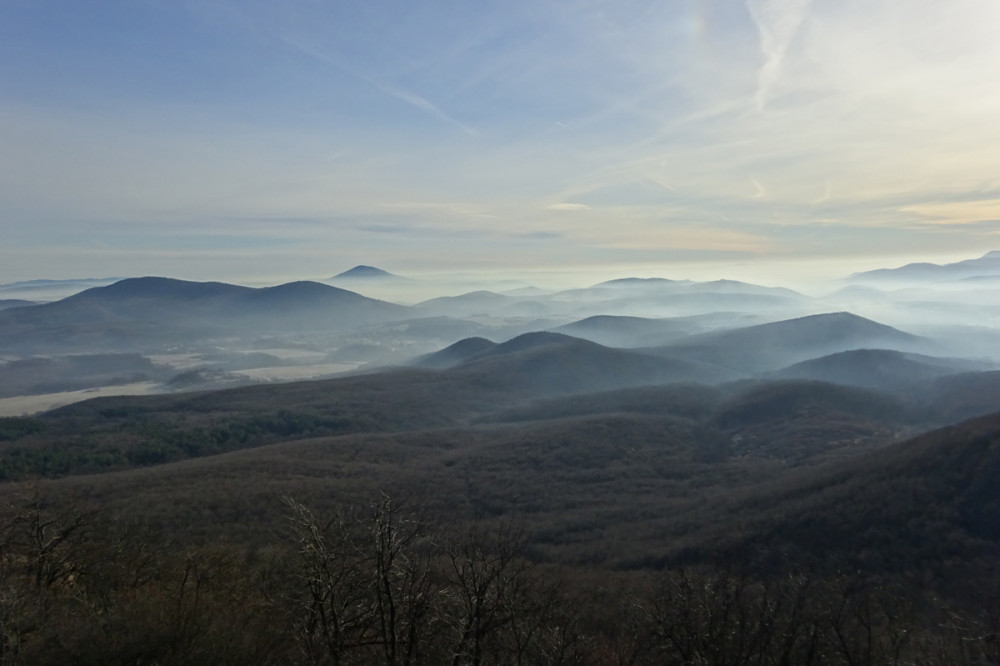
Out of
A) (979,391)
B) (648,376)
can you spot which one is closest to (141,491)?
(979,391)

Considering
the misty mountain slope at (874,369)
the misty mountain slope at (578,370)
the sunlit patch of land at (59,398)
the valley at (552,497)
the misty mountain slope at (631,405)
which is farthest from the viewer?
the misty mountain slope at (578,370)

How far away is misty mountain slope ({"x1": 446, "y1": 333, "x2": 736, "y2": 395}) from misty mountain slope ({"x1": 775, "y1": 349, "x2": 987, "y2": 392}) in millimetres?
22629

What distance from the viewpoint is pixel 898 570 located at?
34.2 meters

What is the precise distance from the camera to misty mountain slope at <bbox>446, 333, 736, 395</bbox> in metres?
153

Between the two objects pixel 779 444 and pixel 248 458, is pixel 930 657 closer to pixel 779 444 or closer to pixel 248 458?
pixel 248 458

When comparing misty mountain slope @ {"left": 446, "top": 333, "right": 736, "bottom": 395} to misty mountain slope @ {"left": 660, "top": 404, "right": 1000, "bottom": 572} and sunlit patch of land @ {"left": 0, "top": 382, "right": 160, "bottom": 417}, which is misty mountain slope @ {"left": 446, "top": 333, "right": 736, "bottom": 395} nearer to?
sunlit patch of land @ {"left": 0, "top": 382, "right": 160, "bottom": 417}

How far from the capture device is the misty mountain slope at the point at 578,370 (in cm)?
15256

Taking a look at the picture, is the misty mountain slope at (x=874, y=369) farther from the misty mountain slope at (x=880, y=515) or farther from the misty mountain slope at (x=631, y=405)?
the misty mountain slope at (x=880, y=515)

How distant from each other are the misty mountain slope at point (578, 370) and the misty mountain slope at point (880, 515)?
97721mm

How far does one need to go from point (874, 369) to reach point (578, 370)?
239 ft

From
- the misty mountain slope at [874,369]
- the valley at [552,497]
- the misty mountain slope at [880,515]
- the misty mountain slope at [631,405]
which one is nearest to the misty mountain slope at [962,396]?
the valley at [552,497]

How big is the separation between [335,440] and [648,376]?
106412 mm

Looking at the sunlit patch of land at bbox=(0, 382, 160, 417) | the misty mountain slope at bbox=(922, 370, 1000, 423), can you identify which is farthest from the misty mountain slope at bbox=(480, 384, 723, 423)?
the sunlit patch of land at bbox=(0, 382, 160, 417)

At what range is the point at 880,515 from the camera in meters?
40.5
